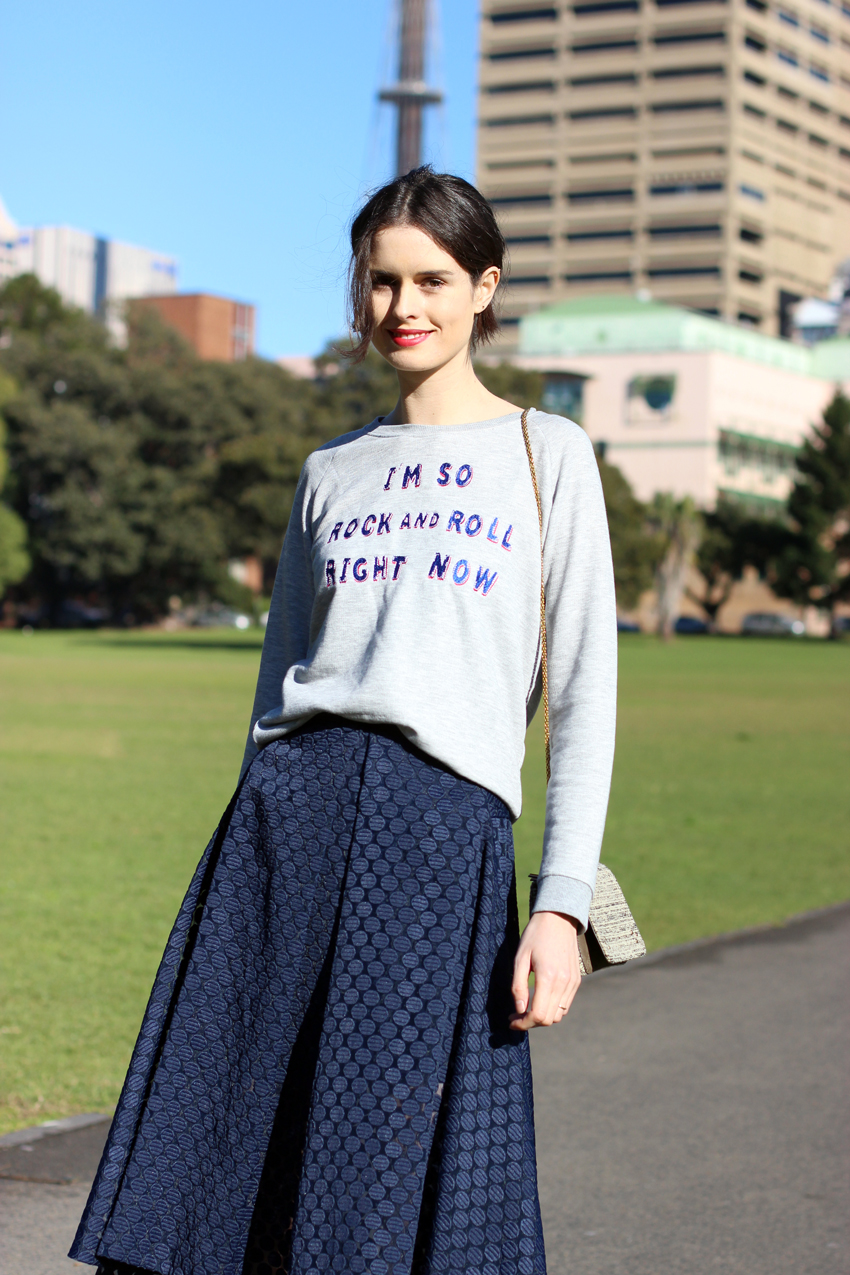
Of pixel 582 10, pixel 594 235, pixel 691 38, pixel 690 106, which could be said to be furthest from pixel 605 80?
pixel 594 235

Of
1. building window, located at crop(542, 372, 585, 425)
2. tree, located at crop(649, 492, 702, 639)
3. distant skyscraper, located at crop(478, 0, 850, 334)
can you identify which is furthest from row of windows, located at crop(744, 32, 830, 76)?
tree, located at crop(649, 492, 702, 639)

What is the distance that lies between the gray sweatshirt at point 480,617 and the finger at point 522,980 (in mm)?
73

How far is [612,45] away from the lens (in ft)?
414

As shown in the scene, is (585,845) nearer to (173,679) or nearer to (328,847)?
(328,847)

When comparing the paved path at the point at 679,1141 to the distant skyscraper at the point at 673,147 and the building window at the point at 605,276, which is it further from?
the building window at the point at 605,276

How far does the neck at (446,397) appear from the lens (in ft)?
7.72

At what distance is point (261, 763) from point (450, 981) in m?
0.42

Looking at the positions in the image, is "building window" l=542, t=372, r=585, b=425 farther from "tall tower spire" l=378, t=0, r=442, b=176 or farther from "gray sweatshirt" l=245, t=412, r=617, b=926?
"gray sweatshirt" l=245, t=412, r=617, b=926

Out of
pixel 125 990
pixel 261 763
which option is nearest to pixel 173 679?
pixel 125 990

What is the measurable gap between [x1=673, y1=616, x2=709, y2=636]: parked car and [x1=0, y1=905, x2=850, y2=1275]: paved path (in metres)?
78.1

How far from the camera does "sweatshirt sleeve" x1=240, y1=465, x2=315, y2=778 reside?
2.48 metres

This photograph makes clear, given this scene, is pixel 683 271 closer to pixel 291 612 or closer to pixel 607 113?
pixel 607 113

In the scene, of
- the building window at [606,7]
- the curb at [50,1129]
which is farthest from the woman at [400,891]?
the building window at [606,7]

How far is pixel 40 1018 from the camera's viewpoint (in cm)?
560
